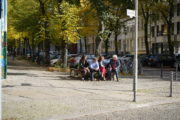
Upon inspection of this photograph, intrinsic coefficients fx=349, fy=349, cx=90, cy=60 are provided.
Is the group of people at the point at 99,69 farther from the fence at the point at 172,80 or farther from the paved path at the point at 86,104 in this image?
the paved path at the point at 86,104

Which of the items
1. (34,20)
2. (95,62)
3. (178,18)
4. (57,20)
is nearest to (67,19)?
(57,20)

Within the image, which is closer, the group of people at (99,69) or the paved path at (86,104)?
the paved path at (86,104)

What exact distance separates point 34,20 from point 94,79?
20204 mm

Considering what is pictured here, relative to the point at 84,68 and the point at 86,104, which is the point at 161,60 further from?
the point at 86,104

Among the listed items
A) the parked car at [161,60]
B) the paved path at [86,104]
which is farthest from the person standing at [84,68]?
the parked car at [161,60]

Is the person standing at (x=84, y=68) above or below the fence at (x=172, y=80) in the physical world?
above

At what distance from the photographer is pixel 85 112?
1002 centimetres

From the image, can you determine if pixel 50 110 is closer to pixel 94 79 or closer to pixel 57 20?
pixel 94 79

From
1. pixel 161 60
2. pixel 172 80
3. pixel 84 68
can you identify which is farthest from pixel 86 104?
pixel 161 60

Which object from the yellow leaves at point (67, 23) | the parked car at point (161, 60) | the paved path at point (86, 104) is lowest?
the paved path at point (86, 104)

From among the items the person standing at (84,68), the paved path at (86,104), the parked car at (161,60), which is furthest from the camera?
the parked car at (161,60)

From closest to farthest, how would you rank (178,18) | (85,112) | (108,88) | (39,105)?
(85,112), (39,105), (108,88), (178,18)

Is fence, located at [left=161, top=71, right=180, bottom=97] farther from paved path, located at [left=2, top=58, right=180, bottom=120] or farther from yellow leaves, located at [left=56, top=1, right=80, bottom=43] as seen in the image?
yellow leaves, located at [left=56, top=1, right=80, bottom=43]

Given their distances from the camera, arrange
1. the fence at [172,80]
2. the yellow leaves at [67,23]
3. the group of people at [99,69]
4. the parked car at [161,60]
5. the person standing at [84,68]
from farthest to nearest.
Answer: the parked car at [161,60]
the yellow leaves at [67,23]
the person standing at [84,68]
the group of people at [99,69]
the fence at [172,80]
